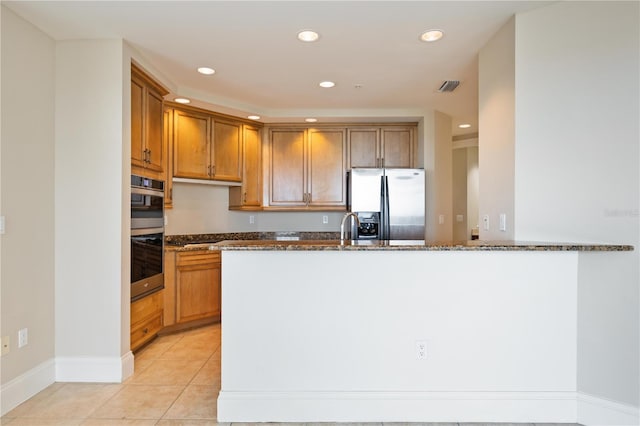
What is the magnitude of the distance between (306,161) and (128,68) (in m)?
2.28

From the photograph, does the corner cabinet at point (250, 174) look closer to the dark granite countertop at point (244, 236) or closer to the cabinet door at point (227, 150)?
the cabinet door at point (227, 150)

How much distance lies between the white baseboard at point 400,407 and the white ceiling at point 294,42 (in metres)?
2.22

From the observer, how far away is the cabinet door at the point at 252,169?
4.43m

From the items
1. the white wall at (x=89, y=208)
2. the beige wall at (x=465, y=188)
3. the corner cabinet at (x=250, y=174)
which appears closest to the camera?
the white wall at (x=89, y=208)

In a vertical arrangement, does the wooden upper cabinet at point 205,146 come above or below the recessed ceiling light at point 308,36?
below

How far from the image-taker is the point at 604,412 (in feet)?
6.47

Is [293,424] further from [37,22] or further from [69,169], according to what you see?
[37,22]

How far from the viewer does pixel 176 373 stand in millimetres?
2729

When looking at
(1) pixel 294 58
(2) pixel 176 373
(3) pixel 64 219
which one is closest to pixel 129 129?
(3) pixel 64 219

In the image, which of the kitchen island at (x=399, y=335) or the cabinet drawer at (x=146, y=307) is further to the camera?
the cabinet drawer at (x=146, y=307)

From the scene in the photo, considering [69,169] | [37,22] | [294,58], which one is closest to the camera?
[37,22]

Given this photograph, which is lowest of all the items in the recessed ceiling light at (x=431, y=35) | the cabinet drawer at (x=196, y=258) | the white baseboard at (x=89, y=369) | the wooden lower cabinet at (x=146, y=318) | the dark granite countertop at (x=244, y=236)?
the white baseboard at (x=89, y=369)

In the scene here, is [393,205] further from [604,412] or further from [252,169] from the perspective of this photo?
[604,412]

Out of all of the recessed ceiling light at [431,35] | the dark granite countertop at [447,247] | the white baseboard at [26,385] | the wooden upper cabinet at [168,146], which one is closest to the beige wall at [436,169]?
the recessed ceiling light at [431,35]
